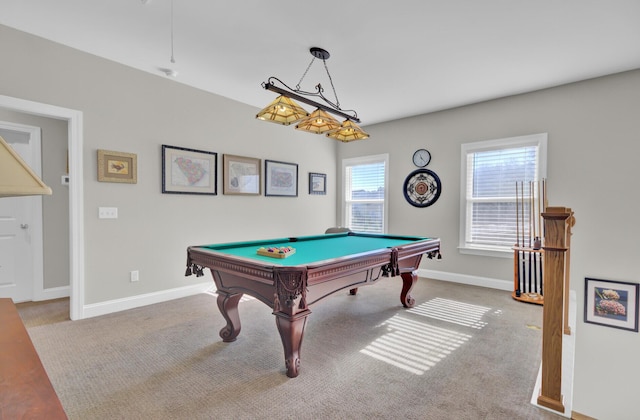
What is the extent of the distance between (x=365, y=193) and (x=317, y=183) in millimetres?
917

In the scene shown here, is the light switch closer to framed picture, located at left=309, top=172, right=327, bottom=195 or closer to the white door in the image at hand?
the white door

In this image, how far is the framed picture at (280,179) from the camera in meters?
4.69

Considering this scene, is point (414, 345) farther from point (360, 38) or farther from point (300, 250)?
point (360, 38)

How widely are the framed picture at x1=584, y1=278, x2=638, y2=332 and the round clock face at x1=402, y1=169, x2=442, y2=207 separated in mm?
2075

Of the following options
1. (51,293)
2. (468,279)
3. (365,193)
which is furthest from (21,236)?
(468,279)

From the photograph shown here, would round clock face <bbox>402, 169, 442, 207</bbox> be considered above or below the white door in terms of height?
above

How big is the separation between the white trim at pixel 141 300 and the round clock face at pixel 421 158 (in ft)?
11.8

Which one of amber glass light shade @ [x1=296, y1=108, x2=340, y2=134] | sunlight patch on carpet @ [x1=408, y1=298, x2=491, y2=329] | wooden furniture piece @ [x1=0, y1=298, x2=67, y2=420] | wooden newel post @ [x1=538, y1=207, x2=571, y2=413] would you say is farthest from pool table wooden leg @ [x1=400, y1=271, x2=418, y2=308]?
wooden furniture piece @ [x1=0, y1=298, x2=67, y2=420]

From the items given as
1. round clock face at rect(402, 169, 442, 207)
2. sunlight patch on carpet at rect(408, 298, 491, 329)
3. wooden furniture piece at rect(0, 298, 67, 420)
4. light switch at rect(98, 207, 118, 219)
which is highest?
round clock face at rect(402, 169, 442, 207)

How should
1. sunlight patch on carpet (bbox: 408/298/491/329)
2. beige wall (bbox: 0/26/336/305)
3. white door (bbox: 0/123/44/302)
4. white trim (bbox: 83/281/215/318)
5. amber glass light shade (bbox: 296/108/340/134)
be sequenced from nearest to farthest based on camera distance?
amber glass light shade (bbox: 296/108/340/134) → beige wall (bbox: 0/26/336/305) → sunlight patch on carpet (bbox: 408/298/491/329) → white trim (bbox: 83/281/215/318) → white door (bbox: 0/123/44/302)

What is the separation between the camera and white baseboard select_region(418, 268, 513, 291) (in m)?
4.12

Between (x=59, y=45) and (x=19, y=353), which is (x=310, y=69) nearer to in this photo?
(x=59, y=45)

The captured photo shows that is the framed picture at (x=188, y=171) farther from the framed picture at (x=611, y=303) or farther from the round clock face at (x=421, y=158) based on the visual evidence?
the framed picture at (x=611, y=303)

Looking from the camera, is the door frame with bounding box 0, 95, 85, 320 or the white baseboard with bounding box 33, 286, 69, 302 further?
the white baseboard with bounding box 33, 286, 69, 302
